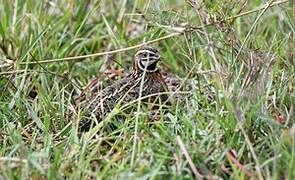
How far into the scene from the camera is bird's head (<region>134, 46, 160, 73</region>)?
552cm

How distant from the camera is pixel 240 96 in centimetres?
448

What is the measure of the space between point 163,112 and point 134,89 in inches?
20.4

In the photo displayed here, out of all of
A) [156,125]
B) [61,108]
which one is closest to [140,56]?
[61,108]

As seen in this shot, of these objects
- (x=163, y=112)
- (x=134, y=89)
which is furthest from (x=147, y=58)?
(x=163, y=112)

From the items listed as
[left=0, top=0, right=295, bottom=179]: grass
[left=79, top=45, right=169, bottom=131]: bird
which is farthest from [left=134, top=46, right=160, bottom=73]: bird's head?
[left=0, top=0, right=295, bottom=179]: grass

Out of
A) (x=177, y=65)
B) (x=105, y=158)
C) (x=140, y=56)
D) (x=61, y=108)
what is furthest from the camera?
(x=177, y=65)

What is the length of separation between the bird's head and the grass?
13cm

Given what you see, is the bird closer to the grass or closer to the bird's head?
the bird's head

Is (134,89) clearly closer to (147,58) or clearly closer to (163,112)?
(147,58)

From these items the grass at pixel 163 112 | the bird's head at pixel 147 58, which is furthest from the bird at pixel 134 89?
the grass at pixel 163 112

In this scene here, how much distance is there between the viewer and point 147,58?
5.43 m

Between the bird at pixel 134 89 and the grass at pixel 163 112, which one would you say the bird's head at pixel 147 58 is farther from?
the grass at pixel 163 112

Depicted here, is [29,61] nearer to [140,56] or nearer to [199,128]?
[140,56]

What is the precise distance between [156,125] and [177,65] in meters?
1.86
